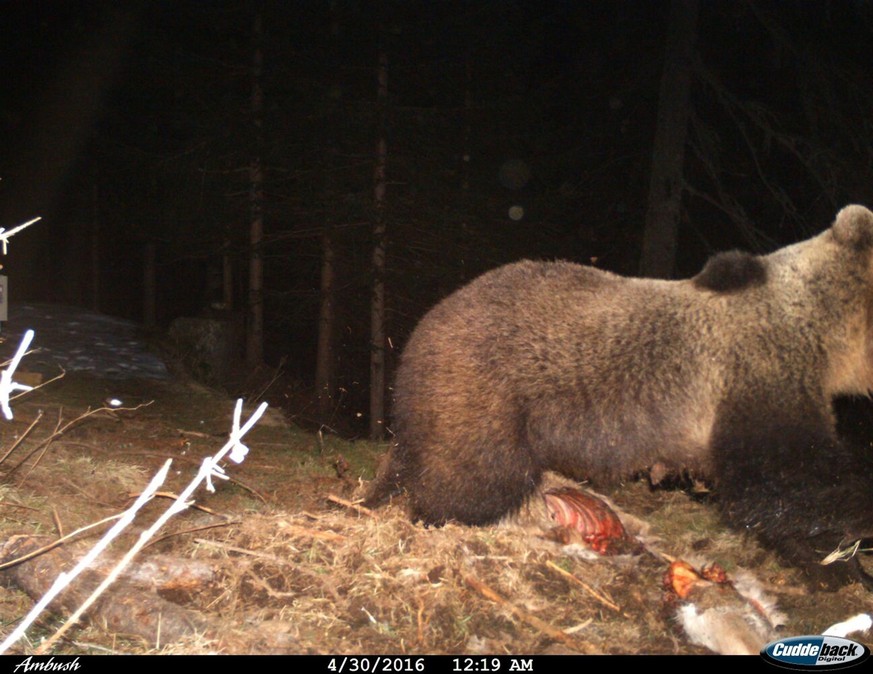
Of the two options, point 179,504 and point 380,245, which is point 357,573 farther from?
point 380,245

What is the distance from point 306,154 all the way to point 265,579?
10.3m

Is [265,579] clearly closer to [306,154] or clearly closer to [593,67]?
Answer: [306,154]

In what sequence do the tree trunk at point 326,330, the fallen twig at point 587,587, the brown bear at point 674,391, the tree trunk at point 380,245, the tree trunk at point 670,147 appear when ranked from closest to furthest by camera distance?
the fallen twig at point 587,587 < the brown bear at point 674,391 < the tree trunk at point 670,147 < the tree trunk at point 380,245 < the tree trunk at point 326,330

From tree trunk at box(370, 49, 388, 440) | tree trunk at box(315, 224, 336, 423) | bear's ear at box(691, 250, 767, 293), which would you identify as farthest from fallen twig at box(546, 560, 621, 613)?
tree trunk at box(315, 224, 336, 423)

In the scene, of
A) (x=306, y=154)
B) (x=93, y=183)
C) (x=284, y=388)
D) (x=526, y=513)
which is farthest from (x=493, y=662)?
(x=93, y=183)

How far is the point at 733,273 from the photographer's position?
4.10 meters

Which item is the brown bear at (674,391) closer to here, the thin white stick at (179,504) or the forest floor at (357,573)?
the forest floor at (357,573)

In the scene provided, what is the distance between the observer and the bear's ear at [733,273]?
161 inches

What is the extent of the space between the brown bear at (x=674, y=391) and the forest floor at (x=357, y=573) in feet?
1.15

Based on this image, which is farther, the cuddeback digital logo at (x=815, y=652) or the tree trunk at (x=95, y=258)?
the tree trunk at (x=95, y=258)

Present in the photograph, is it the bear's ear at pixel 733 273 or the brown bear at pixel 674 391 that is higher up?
the bear's ear at pixel 733 273

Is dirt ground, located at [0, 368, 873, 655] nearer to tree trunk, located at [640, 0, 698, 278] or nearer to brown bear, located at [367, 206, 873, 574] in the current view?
brown bear, located at [367, 206, 873, 574]

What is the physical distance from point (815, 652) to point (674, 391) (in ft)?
4.57

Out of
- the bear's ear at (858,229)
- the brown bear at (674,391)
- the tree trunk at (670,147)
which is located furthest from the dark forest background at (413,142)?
the brown bear at (674,391)
